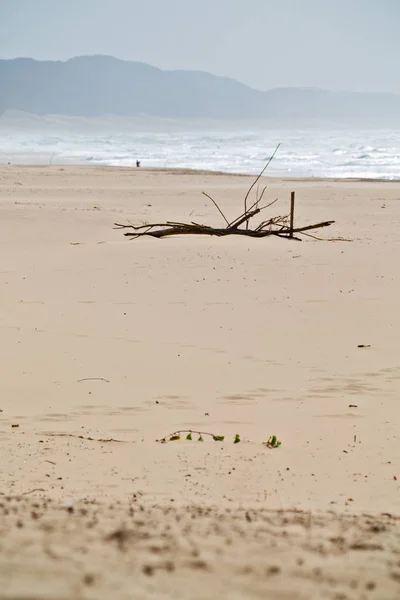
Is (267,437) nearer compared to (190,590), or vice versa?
(190,590)

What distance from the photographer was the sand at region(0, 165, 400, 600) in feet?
9.59

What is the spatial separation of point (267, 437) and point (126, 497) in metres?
1.36

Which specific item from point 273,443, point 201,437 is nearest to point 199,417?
point 201,437

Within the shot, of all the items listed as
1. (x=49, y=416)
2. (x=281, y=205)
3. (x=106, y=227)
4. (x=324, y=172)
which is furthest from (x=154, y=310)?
(x=324, y=172)

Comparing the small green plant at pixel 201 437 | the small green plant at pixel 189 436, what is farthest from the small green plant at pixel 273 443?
the small green plant at pixel 189 436

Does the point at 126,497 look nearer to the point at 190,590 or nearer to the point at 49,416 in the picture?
the point at 190,590

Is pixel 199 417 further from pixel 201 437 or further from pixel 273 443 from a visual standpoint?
pixel 273 443

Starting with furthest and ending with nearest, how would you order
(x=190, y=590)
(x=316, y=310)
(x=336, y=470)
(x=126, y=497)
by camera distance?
(x=316, y=310) → (x=336, y=470) → (x=126, y=497) → (x=190, y=590)

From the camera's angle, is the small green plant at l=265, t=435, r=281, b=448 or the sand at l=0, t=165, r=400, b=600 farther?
the small green plant at l=265, t=435, r=281, b=448

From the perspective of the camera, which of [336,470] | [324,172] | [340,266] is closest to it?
[336,470]

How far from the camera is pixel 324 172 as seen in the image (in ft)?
146

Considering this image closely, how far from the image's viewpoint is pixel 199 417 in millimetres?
5477

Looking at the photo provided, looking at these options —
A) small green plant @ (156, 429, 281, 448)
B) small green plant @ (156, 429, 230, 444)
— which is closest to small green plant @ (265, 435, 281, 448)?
small green plant @ (156, 429, 281, 448)

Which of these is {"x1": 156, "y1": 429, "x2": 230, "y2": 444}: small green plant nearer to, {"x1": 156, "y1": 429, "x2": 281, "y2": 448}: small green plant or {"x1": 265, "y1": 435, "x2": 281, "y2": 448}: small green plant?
{"x1": 156, "y1": 429, "x2": 281, "y2": 448}: small green plant
